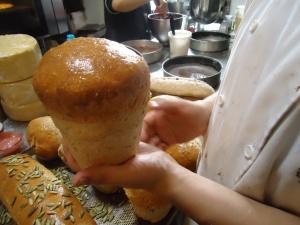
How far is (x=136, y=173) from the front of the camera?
0.46 m

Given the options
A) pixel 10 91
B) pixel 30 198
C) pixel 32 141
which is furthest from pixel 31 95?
pixel 30 198

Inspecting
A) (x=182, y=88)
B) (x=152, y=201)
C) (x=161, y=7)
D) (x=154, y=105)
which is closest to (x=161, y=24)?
(x=161, y=7)

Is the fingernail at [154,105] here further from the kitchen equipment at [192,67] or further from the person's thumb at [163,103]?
the kitchen equipment at [192,67]

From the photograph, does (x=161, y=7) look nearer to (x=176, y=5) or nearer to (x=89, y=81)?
(x=176, y=5)

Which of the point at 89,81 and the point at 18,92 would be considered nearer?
the point at 89,81

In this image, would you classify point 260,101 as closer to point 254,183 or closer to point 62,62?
point 254,183

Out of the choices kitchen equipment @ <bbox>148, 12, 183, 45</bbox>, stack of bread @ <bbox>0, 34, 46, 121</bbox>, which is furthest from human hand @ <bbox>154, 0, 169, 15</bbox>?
stack of bread @ <bbox>0, 34, 46, 121</bbox>

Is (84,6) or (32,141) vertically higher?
(84,6)

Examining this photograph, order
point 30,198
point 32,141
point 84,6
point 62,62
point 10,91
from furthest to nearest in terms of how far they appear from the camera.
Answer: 1. point 84,6
2. point 10,91
3. point 32,141
4. point 30,198
5. point 62,62

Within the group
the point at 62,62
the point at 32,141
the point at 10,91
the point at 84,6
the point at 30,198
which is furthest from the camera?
the point at 84,6

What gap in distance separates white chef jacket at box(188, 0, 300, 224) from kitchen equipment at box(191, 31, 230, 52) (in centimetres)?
111

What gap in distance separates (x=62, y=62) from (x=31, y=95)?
0.80 m

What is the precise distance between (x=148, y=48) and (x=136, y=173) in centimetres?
123

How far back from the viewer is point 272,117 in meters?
0.40
